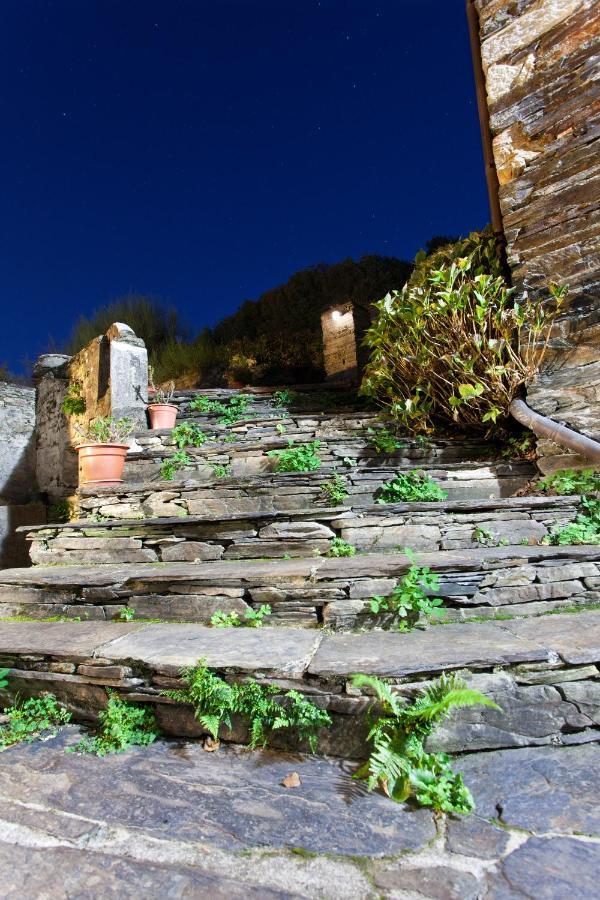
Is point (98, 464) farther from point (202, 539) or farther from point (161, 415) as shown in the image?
point (202, 539)

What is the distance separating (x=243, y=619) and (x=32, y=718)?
38.4 inches

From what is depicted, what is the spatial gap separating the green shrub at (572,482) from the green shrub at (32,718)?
3.35m

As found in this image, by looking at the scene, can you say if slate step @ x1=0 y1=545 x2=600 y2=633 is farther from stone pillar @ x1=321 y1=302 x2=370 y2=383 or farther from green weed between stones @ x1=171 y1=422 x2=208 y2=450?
stone pillar @ x1=321 y1=302 x2=370 y2=383

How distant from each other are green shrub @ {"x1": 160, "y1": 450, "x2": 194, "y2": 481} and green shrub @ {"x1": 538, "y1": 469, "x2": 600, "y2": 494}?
294cm

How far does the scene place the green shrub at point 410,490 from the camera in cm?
324

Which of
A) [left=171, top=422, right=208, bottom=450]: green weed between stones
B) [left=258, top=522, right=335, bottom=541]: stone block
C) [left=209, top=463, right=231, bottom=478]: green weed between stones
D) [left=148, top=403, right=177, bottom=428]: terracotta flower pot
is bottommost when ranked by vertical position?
[left=258, top=522, right=335, bottom=541]: stone block

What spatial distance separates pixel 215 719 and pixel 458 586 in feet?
4.22

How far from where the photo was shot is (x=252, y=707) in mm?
1652

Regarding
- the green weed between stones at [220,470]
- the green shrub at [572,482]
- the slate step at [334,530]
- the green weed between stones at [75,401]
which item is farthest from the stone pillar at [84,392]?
the green shrub at [572,482]

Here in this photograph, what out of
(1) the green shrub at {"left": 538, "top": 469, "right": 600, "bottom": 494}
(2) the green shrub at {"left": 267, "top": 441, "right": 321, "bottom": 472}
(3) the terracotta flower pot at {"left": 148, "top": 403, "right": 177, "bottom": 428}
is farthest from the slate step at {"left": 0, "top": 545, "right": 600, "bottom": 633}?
(3) the terracotta flower pot at {"left": 148, "top": 403, "right": 177, "bottom": 428}

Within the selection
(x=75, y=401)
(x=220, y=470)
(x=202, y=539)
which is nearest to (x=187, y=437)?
(x=220, y=470)

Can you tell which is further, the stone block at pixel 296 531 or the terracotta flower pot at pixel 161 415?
the terracotta flower pot at pixel 161 415

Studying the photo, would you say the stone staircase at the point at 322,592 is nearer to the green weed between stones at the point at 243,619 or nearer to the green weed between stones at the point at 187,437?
the green weed between stones at the point at 243,619

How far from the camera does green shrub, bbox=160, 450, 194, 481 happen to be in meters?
3.84
